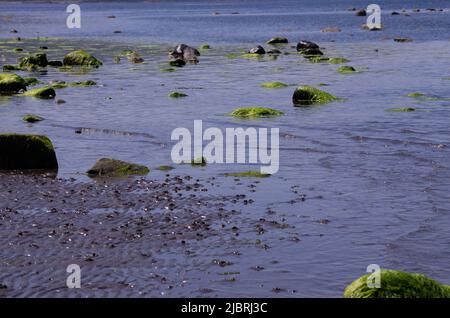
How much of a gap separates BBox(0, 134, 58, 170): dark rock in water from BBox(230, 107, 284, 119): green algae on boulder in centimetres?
1408

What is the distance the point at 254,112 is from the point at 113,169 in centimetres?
1444

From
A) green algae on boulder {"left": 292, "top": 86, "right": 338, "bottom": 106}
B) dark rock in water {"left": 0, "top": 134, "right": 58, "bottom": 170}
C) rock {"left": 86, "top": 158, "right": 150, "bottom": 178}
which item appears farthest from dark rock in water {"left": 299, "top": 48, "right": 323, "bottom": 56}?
dark rock in water {"left": 0, "top": 134, "right": 58, "bottom": 170}

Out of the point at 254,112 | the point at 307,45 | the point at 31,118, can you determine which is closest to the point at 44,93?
the point at 31,118

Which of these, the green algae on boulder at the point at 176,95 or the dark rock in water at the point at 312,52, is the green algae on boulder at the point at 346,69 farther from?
the dark rock in water at the point at 312,52

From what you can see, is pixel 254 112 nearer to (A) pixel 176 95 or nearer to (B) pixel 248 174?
(A) pixel 176 95

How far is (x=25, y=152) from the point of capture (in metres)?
26.2

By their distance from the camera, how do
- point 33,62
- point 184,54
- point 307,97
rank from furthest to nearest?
point 184,54
point 33,62
point 307,97

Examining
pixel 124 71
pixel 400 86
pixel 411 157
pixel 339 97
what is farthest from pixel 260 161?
pixel 124 71

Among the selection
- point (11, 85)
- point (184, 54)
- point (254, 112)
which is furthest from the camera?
point (184, 54)

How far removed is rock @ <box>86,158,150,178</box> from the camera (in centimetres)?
2561

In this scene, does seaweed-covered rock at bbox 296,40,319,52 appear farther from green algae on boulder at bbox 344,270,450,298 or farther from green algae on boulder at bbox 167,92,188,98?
green algae on boulder at bbox 344,270,450,298

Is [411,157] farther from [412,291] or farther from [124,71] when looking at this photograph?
[124,71]

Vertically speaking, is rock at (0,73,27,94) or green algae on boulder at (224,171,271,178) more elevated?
green algae on boulder at (224,171,271,178)
